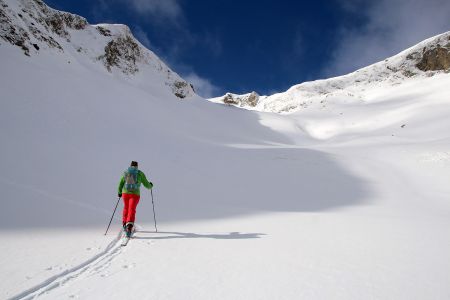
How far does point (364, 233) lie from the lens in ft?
25.7

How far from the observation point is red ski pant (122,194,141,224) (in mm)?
8086

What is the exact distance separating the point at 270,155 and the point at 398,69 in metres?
80.7

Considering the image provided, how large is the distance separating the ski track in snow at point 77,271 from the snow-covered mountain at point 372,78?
7175 centimetres

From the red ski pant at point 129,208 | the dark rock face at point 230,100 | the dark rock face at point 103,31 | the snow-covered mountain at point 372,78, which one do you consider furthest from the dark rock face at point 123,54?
the dark rock face at point 230,100

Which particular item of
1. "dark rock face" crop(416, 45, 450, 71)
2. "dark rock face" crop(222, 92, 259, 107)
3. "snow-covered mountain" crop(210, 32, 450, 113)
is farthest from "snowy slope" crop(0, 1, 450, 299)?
"dark rock face" crop(222, 92, 259, 107)

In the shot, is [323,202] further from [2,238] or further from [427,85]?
[427,85]

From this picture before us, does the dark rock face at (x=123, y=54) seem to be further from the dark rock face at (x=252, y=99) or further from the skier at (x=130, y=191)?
the dark rock face at (x=252, y=99)

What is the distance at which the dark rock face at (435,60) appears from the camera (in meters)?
79.6

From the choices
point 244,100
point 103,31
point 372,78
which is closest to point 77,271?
point 103,31

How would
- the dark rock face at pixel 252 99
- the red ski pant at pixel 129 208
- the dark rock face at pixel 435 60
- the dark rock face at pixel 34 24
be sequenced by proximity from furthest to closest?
the dark rock face at pixel 252 99
the dark rock face at pixel 435 60
the dark rock face at pixel 34 24
the red ski pant at pixel 129 208

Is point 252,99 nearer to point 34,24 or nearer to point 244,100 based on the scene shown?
point 244,100

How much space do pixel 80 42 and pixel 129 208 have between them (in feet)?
162

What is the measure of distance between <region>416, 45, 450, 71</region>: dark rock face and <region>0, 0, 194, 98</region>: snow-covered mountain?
60.8 metres

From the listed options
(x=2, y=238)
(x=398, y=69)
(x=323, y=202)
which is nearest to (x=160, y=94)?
(x=323, y=202)
